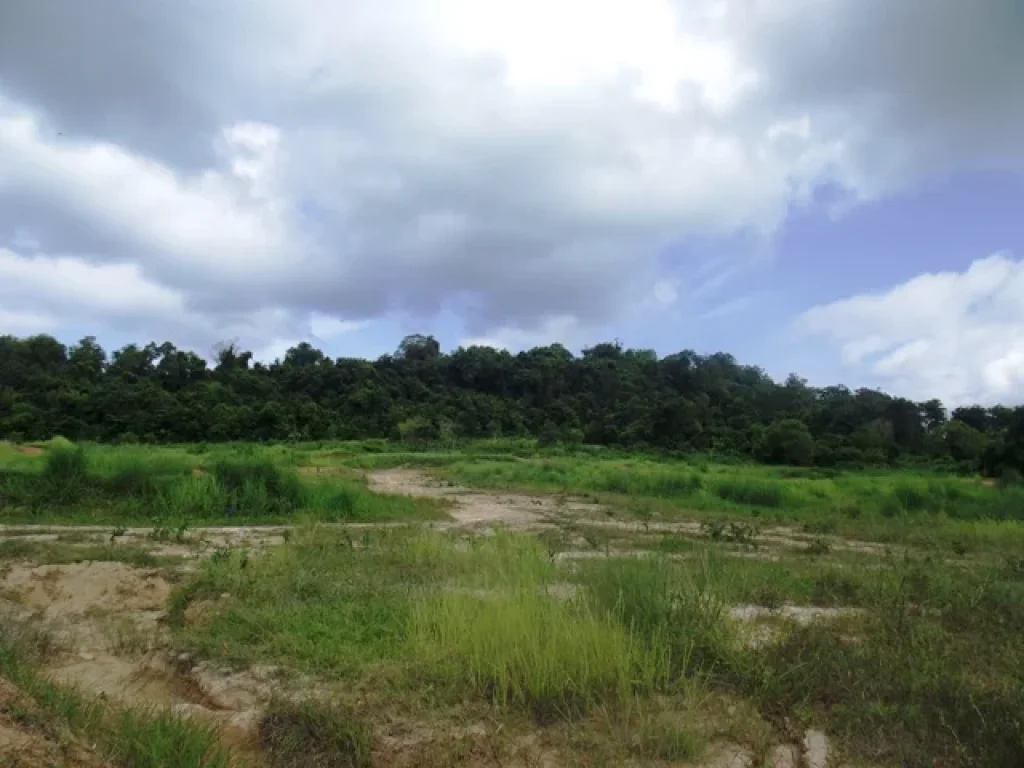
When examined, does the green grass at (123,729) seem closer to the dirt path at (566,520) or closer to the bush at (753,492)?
the dirt path at (566,520)

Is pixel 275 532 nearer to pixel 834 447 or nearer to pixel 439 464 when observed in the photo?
pixel 439 464

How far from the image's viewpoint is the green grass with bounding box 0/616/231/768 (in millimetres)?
3639

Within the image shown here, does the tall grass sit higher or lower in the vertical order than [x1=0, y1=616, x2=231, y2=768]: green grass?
higher

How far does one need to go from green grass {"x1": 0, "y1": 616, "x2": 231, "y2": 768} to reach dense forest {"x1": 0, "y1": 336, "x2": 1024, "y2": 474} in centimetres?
3296

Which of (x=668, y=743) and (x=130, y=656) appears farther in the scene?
(x=130, y=656)

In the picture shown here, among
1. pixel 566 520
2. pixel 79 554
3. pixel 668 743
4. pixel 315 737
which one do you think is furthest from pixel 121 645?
pixel 566 520

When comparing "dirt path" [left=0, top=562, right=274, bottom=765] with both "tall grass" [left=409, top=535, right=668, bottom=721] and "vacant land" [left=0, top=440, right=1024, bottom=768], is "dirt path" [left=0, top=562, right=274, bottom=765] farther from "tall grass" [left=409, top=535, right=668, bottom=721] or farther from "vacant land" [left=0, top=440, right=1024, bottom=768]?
"tall grass" [left=409, top=535, right=668, bottom=721]

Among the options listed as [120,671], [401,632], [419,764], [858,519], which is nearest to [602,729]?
[419,764]

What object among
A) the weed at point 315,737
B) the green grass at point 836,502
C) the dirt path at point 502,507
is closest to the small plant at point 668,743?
the weed at point 315,737

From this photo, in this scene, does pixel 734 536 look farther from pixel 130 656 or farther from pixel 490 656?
pixel 130 656

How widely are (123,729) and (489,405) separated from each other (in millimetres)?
69237

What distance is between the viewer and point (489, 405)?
73125 millimetres

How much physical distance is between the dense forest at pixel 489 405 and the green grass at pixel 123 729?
108ft

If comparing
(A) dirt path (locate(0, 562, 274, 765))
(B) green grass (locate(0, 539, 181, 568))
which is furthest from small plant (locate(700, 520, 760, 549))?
(A) dirt path (locate(0, 562, 274, 765))
